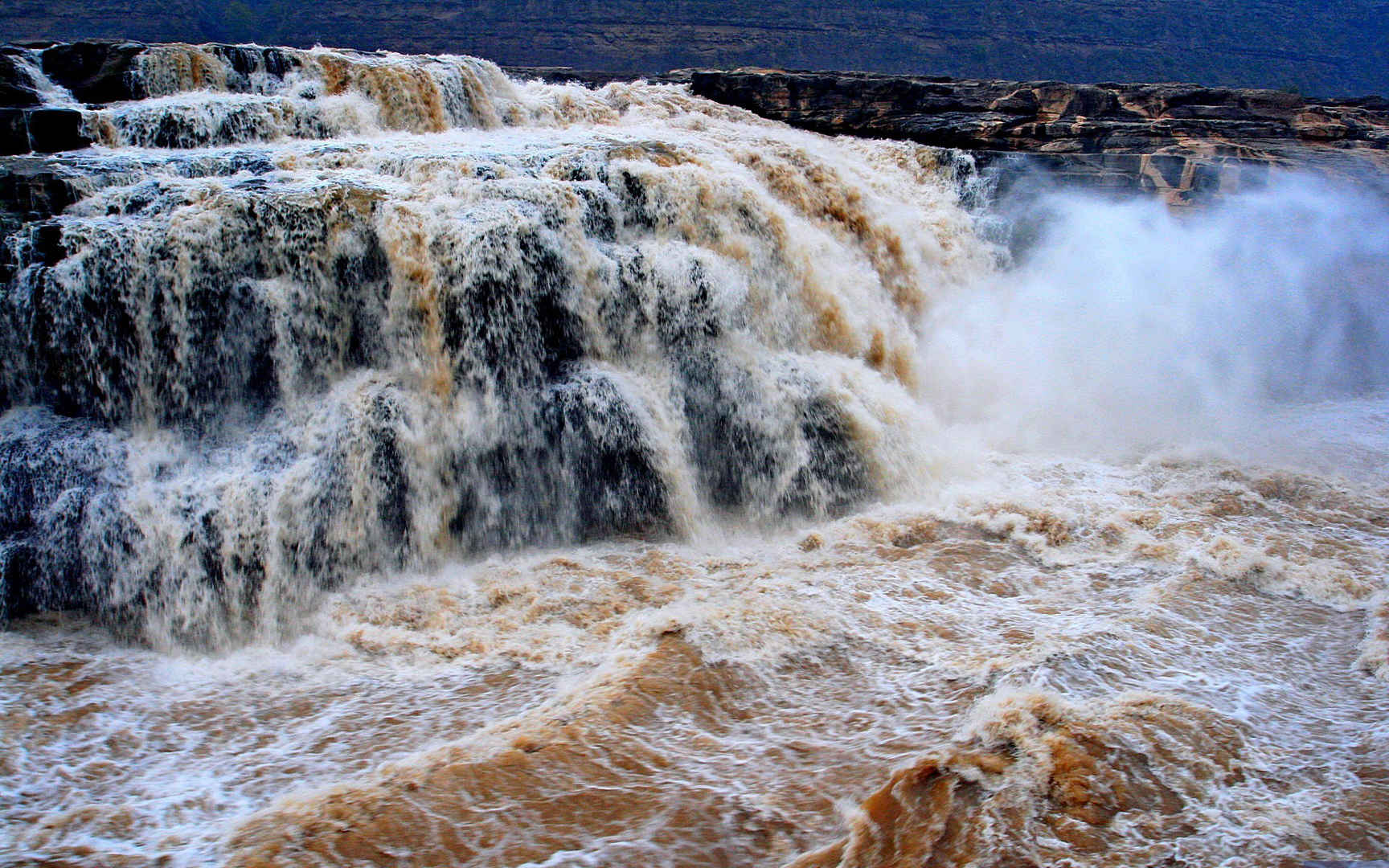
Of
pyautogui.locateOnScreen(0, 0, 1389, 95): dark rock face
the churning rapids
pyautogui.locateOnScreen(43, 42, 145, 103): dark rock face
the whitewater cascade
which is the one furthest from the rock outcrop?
pyautogui.locateOnScreen(0, 0, 1389, 95): dark rock face

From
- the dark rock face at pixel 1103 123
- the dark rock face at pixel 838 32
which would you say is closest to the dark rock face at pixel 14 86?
the dark rock face at pixel 1103 123

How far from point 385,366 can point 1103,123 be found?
374 inches

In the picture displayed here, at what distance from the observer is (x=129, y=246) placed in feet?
18.3

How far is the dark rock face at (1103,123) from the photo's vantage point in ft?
34.3

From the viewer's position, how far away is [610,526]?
241 inches

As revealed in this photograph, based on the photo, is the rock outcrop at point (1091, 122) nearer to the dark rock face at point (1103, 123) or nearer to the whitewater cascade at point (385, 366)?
the dark rock face at point (1103, 123)

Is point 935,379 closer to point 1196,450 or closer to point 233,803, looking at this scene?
point 1196,450

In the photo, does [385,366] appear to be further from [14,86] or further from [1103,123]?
[1103,123]

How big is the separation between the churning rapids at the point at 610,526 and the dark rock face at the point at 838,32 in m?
26.5

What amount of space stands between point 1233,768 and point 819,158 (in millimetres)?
6969

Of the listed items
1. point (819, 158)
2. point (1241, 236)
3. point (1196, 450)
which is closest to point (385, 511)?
point (819, 158)

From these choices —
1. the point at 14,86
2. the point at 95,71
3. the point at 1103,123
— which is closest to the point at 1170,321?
the point at 1103,123

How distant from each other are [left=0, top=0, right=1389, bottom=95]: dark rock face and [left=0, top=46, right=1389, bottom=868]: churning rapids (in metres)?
26.5

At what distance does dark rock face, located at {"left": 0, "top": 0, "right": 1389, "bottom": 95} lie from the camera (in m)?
31.9
